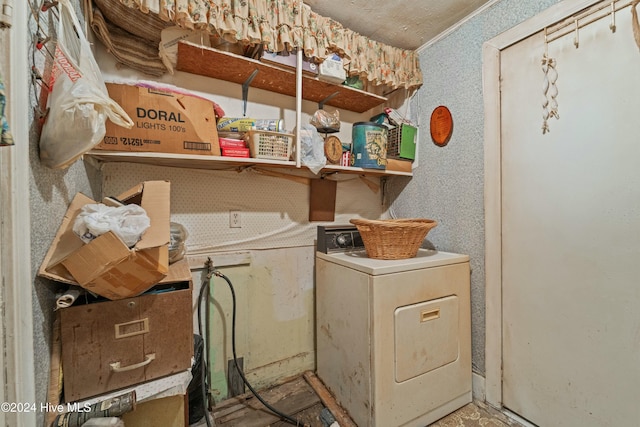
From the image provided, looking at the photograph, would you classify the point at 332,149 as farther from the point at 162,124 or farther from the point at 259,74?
the point at 162,124

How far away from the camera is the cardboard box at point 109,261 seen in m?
0.72

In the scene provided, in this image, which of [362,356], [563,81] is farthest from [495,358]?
[563,81]

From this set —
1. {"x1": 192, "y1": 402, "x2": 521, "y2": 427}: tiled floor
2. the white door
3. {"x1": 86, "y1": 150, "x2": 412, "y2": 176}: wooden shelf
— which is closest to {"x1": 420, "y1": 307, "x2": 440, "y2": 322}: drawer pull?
the white door

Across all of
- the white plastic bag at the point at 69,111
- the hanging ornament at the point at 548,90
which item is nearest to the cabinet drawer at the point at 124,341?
the white plastic bag at the point at 69,111

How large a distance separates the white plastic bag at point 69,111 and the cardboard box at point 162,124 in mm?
337

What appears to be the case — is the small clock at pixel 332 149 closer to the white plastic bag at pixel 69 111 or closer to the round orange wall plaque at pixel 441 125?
the round orange wall plaque at pixel 441 125

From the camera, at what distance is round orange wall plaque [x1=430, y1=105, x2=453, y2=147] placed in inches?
67.9

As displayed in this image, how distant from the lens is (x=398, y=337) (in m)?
1.30

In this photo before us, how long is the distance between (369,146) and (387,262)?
2.50 ft

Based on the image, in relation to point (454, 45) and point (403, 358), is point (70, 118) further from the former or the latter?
point (454, 45)

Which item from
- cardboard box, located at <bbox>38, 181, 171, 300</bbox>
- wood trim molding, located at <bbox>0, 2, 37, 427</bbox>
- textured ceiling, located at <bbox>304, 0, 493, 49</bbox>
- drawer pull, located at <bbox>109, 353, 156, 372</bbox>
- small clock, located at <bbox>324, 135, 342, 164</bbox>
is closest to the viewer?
wood trim molding, located at <bbox>0, 2, 37, 427</bbox>

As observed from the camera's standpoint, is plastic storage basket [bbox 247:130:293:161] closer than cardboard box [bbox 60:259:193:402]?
No

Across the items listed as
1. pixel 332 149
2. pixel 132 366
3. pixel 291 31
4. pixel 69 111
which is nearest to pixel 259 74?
pixel 291 31

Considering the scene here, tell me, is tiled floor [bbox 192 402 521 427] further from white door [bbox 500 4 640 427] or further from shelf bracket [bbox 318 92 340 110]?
shelf bracket [bbox 318 92 340 110]
